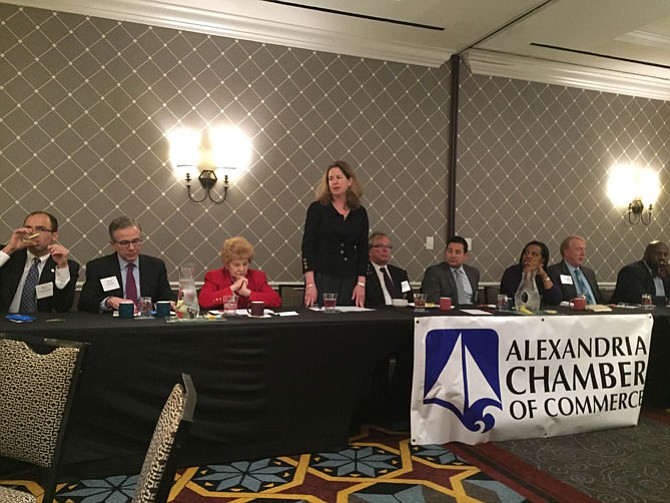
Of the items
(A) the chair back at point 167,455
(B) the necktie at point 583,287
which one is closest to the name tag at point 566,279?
(B) the necktie at point 583,287

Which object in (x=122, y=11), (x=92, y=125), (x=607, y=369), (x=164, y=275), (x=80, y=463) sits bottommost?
(x=80, y=463)

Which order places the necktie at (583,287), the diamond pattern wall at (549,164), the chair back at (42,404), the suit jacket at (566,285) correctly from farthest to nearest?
1. the diamond pattern wall at (549,164)
2. the necktie at (583,287)
3. the suit jacket at (566,285)
4. the chair back at (42,404)

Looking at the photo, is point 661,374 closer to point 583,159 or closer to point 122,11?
point 583,159

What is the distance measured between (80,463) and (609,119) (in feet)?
16.9

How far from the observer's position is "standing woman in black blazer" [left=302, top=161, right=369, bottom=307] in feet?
10.4

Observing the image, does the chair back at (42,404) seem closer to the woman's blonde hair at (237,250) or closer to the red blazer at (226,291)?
the red blazer at (226,291)

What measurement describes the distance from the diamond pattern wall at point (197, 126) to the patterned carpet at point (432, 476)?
1.91 metres

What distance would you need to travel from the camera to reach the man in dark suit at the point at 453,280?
3.94 meters

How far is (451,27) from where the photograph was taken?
13.6 feet

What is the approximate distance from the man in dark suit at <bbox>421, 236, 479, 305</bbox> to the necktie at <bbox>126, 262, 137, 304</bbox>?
76.4 inches

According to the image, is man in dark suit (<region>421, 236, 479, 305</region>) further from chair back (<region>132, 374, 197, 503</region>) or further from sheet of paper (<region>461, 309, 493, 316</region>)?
chair back (<region>132, 374, 197, 503</region>)

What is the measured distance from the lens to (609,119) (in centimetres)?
530

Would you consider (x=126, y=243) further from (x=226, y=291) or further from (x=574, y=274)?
(x=574, y=274)

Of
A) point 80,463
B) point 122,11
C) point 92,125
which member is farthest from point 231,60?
point 80,463
